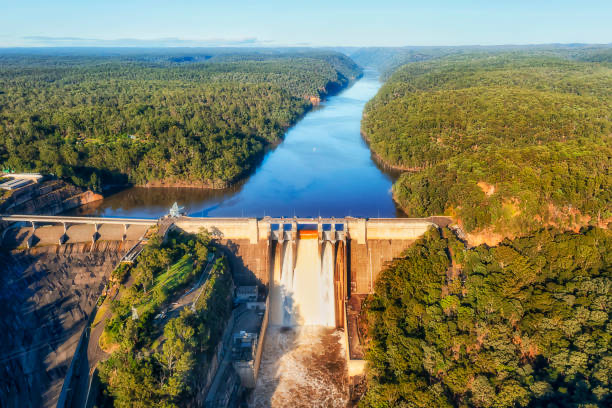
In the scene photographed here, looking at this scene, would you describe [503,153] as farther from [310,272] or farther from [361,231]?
[310,272]

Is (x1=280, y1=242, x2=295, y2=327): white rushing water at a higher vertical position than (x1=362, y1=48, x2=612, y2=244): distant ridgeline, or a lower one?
lower

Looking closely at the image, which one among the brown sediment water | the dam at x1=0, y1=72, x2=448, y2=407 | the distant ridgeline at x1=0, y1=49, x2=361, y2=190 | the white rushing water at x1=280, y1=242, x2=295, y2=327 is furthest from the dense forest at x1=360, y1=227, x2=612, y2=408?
the distant ridgeline at x1=0, y1=49, x2=361, y2=190

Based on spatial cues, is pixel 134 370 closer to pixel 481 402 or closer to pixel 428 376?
pixel 428 376

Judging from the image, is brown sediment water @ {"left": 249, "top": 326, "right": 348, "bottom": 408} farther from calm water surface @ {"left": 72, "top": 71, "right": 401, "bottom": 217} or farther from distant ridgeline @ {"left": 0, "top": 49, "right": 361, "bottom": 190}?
distant ridgeline @ {"left": 0, "top": 49, "right": 361, "bottom": 190}

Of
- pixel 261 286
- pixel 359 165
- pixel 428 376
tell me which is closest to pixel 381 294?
pixel 428 376

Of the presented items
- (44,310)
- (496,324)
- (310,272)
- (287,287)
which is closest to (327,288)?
(310,272)

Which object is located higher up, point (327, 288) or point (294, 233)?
point (294, 233)
